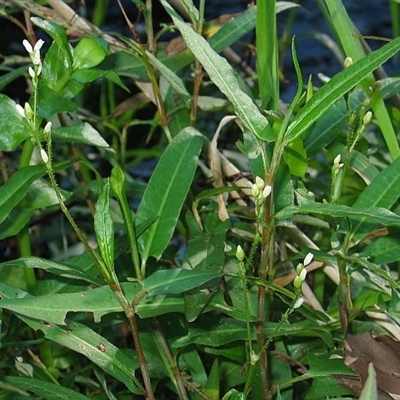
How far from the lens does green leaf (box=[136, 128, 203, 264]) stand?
0.83 m

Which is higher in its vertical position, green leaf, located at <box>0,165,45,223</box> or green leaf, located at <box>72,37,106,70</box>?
green leaf, located at <box>72,37,106,70</box>

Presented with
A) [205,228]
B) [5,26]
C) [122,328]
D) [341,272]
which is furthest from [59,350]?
[5,26]

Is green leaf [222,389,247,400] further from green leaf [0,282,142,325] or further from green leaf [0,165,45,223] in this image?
green leaf [0,165,45,223]

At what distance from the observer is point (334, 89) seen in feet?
2.22

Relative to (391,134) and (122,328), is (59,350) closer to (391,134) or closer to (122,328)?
(122,328)

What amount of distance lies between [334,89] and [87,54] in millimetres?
→ 286

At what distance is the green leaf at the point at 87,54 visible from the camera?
0.87 metres

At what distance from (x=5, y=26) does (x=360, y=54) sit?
176cm

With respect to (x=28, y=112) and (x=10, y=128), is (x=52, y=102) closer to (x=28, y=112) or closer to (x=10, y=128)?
(x=10, y=128)

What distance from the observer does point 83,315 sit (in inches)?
33.9

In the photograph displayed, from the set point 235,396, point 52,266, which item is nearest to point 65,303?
point 52,266

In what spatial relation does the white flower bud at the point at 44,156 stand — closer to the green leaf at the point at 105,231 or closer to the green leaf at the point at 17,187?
the green leaf at the point at 105,231

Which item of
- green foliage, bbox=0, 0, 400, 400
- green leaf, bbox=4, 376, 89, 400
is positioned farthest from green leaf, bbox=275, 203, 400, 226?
green leaf, bbox=4, 376, 89, 400

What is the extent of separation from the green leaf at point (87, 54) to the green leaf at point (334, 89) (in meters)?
0.26
